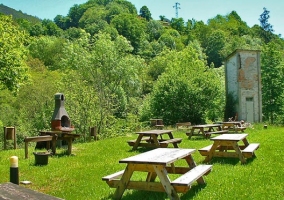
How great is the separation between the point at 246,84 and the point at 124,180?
24.1m

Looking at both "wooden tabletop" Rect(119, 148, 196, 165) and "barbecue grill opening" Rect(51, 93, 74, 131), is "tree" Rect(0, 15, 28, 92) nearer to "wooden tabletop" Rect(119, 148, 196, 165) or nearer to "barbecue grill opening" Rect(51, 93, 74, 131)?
"barbecue grill opening" Rect(51, 93, 74, 131)

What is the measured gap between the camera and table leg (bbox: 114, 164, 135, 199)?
619cm

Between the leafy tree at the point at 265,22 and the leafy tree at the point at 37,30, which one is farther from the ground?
the leafy tree at the point at 265,22

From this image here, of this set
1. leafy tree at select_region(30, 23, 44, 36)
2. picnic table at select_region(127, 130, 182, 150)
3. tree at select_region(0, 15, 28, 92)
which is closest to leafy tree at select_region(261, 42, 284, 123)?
tree at select_region(0, 15, 28, 92)

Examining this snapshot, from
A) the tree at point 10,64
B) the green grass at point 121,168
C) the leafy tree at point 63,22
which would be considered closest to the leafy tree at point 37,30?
the leafy tree at point 63,22

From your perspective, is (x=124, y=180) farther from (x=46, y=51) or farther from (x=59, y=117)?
(x=46, y=51)

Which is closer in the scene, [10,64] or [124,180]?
[124,180]

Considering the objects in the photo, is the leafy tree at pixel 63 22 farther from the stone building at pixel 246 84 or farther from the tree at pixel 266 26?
the stone building at pixel 246 84

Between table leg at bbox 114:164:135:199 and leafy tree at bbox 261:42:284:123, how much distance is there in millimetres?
31550

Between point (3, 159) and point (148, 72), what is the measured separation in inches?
1825

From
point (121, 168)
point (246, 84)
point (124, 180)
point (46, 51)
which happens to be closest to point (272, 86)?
point (246, 84)

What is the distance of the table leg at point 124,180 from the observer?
619cm

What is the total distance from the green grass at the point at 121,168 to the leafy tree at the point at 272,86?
23605 mm

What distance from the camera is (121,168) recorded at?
31.4ft
